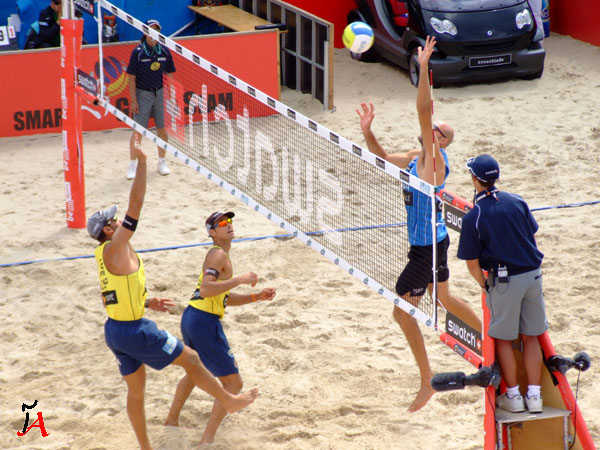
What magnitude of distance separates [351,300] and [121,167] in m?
4.92

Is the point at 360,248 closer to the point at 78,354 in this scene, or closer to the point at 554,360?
the point at 78,354

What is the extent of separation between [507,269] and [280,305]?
342cm

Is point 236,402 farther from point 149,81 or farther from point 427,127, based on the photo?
point 149,81

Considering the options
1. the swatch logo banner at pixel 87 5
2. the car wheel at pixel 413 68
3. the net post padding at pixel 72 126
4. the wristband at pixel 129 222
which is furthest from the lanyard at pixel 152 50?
the wristband at pixel 129 222

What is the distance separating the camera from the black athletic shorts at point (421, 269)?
6703mm

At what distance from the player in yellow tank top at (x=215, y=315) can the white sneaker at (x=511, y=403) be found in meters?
1.88

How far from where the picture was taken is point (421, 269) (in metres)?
6.72

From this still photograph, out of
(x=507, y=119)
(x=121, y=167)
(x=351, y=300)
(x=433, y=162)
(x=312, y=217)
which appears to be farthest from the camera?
(x=507, y=119)

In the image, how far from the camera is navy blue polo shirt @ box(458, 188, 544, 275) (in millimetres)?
5367

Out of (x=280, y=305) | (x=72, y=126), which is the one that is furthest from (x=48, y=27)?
(x=280, y=305)

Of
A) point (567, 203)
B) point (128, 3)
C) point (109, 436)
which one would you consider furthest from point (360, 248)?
point (128, 3)

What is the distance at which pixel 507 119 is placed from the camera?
13375mm

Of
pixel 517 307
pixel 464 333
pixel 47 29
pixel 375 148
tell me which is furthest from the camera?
pixel 47 29

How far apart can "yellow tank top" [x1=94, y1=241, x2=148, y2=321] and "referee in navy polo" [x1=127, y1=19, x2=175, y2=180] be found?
18.5 feet
